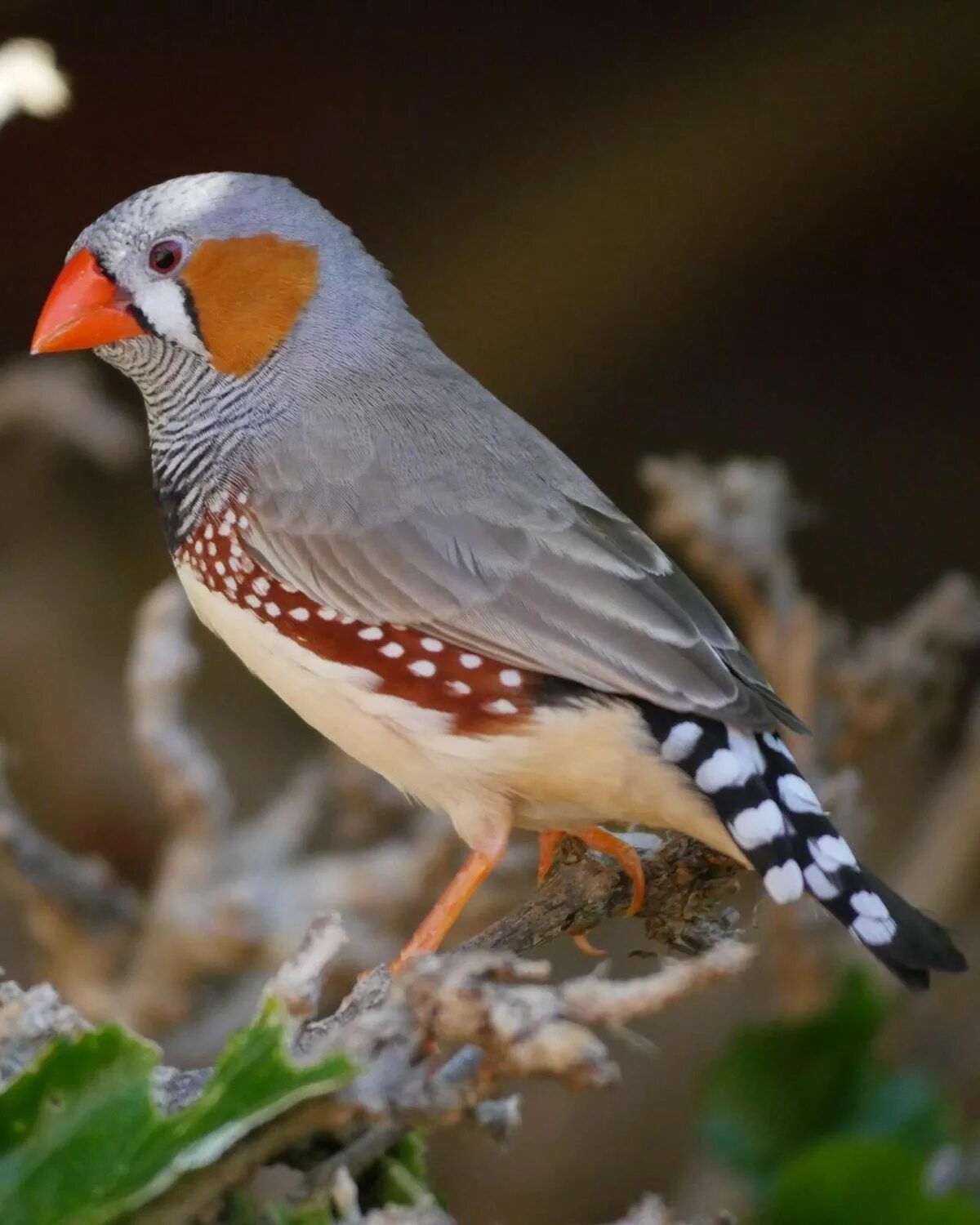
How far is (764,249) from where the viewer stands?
3311 millimetres

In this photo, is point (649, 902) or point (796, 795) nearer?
point (796, 795)

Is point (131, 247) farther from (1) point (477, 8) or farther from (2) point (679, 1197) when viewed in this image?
(2) point (679, 1197)

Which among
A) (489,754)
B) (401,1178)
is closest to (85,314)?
(489,754)

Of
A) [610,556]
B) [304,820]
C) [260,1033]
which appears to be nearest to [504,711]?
[610,556]

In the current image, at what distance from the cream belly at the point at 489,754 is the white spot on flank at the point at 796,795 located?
0.25 ft

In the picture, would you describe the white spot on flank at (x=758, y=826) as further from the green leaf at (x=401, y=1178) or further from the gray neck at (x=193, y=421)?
the gray neck at (x=193, y=421)

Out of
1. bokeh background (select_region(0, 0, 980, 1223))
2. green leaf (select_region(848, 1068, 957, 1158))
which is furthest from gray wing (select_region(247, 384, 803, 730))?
bokeh background (select_region(0, 0, 980, 1223))

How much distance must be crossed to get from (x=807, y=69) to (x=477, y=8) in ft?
2.18

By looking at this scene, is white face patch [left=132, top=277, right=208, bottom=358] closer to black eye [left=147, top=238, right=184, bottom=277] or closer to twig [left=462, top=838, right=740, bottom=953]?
black eye [left=147, top=238, right=184, bottom=277]

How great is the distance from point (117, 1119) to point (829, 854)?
0.75m

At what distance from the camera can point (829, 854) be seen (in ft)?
5.11

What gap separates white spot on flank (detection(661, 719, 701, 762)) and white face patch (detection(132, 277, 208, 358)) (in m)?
0.74

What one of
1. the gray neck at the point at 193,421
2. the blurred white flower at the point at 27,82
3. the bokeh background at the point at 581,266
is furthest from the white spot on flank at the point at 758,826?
the bokeh background at the point at 581,266

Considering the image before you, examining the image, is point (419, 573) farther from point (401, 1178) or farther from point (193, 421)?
point (401, 1178)
